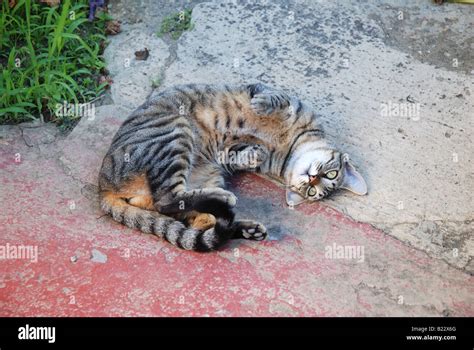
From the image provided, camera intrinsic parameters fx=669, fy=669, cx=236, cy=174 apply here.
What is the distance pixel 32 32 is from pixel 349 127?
2.71m

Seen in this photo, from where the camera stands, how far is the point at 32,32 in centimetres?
553

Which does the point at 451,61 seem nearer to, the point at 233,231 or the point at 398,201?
the point at 398,201

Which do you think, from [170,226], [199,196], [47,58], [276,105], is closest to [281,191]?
[276,105]

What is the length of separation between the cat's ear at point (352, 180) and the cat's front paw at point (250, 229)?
0.79 m

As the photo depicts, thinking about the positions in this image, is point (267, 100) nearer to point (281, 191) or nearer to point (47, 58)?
point (281, 191)

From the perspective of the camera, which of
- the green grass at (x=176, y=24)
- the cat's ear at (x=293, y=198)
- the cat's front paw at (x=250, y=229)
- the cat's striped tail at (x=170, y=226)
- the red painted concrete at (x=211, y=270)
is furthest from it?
the green grass at (x=176, y=24)

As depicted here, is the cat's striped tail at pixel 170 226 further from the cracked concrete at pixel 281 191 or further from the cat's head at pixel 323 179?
the cat's head at pixel 323 179

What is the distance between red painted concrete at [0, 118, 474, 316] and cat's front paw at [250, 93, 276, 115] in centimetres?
61

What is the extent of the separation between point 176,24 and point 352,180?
2.29 m

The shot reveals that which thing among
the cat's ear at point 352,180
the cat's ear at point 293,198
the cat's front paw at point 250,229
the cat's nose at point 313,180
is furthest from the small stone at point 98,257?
the cat's ear at point 352,180

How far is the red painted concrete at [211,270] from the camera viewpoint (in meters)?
3.74

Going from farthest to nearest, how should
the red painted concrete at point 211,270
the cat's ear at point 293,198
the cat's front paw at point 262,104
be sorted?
the cat's front paw at point 262,104 < the cat's ear at point 293,198 < the red painted concrete at point 211,270

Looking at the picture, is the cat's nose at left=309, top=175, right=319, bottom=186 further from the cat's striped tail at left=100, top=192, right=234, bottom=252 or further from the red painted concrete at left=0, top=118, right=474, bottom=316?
the cat's striped tail at left=100, top=192, right=234, bottom=252

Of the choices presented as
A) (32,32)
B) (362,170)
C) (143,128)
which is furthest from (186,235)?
(32,32)
